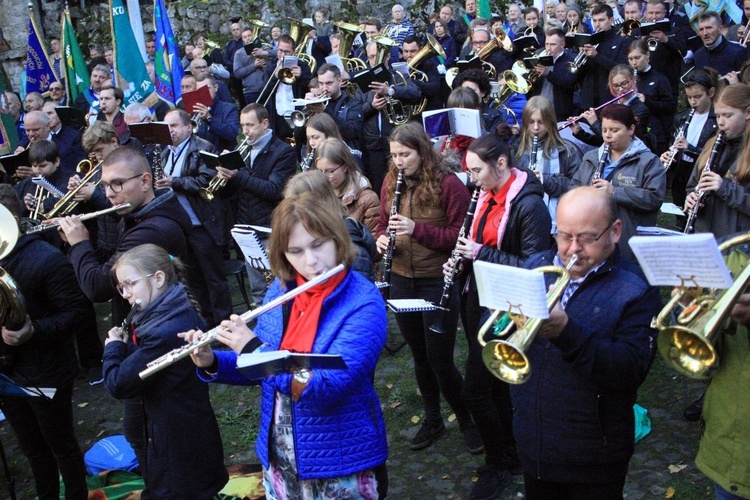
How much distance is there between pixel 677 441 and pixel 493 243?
1978 mm

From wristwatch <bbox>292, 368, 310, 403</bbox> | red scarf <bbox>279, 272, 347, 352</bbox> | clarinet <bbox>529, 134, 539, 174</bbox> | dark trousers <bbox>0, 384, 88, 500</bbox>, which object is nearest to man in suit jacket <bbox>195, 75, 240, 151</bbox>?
clarinet <bbox>529, 134, 539, 174</bbox>

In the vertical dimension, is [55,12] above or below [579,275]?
below

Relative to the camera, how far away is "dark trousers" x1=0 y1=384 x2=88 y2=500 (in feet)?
14.8

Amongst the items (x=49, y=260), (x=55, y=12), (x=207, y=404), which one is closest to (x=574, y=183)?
(x=207, y=404)

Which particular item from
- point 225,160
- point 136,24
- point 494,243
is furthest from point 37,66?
point 494,243

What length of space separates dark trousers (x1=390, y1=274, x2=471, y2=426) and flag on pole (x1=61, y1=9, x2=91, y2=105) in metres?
9.01

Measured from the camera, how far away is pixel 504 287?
267cm

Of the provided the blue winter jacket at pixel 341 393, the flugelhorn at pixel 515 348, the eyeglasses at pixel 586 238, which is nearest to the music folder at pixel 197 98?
the blue winter jacket at pixel 341 393

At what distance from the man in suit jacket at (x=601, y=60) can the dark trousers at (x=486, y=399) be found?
590cm

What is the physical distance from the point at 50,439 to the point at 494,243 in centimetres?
295

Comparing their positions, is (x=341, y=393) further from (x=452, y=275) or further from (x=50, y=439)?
(x=50, y=439)

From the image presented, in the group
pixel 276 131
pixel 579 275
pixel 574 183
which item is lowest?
pixel 276 131

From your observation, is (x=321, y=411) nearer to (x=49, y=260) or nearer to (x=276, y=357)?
(x=276, y=357)

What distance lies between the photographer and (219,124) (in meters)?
9.34
